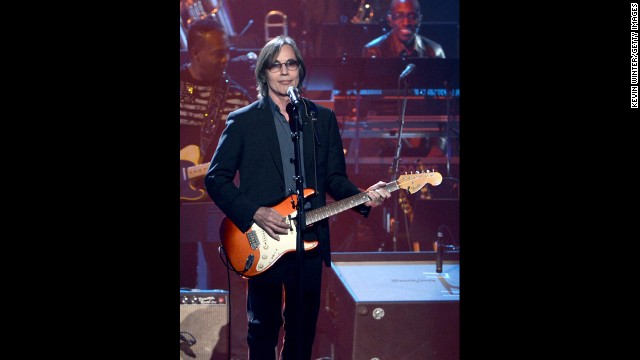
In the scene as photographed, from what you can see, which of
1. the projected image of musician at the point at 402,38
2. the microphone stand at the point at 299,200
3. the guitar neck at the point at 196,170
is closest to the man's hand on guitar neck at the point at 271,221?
the microphone stand at the point at 299,200

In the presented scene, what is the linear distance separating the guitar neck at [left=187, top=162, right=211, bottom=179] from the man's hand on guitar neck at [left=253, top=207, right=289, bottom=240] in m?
1.93

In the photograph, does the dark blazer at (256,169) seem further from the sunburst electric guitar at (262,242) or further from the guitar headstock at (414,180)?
the guitar headstock at (414,180)

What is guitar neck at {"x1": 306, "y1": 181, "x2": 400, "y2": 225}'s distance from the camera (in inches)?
134

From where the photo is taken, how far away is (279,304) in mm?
3443

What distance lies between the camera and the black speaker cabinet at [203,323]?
427cm

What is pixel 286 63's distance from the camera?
3.44 metres

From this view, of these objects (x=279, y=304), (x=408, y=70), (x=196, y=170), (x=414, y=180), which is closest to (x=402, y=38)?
(x=408, y=70)

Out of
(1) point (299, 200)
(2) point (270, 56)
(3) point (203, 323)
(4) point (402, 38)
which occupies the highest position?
(4) point (402, 38)

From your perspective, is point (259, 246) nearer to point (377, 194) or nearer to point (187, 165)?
point (377, 194)

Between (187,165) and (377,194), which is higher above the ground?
(187,165)

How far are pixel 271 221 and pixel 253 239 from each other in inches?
6.0

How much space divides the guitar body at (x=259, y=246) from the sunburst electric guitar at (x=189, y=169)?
186 cm

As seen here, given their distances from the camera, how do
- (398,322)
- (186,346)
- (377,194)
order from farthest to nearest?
1. (186,346)
2. (398,322)
3. (377,194)
